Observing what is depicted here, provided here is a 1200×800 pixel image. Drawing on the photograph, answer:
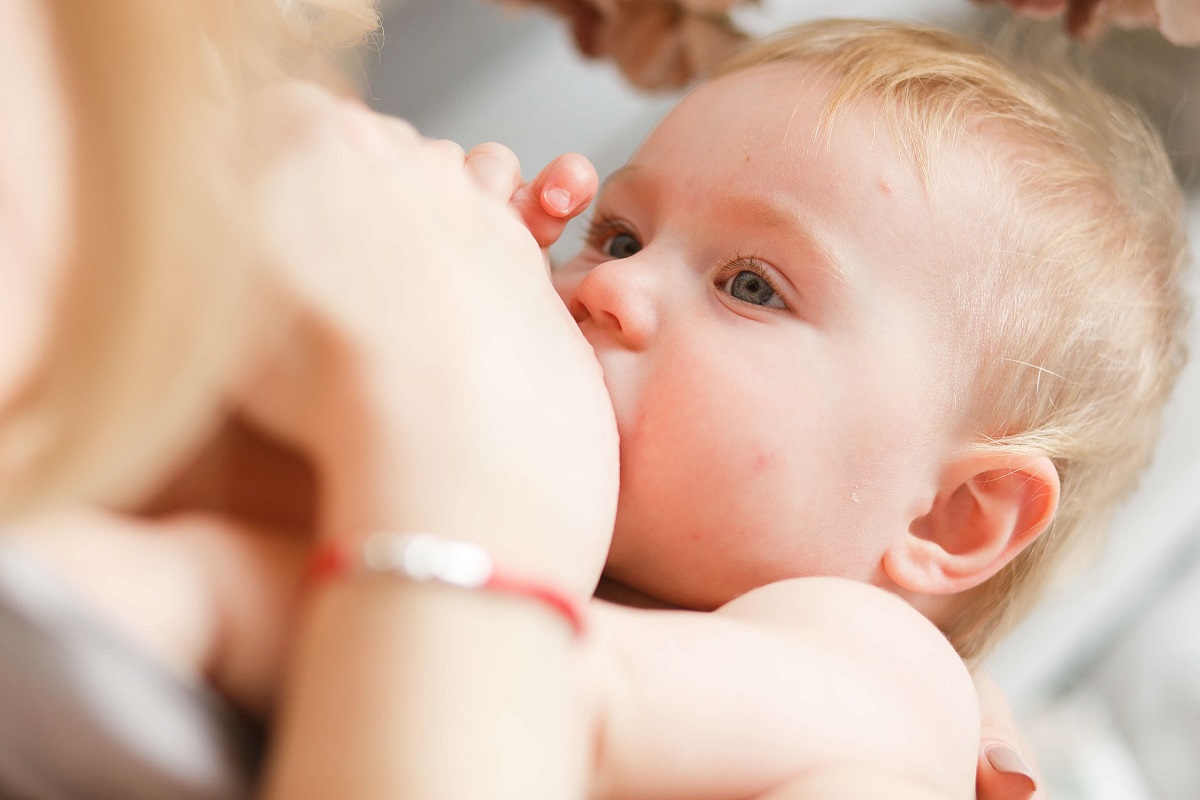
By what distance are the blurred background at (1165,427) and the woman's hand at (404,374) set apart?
593mm

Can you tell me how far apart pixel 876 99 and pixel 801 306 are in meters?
0.17

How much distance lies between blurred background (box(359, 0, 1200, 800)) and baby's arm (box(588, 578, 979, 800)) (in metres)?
0.47

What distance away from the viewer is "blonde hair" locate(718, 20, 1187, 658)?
0.76 metres

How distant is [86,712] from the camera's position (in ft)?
1.07

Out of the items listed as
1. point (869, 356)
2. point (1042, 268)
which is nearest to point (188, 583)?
point (869, 356)

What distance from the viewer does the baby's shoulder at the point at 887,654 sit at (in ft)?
1.85

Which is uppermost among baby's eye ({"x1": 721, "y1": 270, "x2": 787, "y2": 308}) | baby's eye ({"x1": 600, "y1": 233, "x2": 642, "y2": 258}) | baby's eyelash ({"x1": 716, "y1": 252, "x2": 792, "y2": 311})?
baby's eyelash ({"x1": 716, "y1": 252, "x2": 792, "y2": 311})

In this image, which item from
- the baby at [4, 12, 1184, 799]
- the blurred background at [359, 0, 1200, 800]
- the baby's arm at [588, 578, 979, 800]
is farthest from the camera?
the blurred background at [359, 0, 1200, 800]

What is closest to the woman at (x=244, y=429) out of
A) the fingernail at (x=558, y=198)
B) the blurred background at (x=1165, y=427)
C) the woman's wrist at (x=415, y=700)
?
the woman's wrist at (x=415, y=700)

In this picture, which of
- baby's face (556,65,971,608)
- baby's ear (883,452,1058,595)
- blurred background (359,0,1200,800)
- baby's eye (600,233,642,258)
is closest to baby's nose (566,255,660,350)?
baby's face (556,65,971,608)

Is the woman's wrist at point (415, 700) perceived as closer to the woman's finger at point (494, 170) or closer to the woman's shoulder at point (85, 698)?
the woman's shoulder at point (85, 698)

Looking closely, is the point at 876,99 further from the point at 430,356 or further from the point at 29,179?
the point at 29,179

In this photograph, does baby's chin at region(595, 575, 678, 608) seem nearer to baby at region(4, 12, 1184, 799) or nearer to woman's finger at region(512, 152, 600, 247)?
baby at region(4, 12, 1184, 799)

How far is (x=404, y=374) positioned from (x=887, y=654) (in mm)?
328
